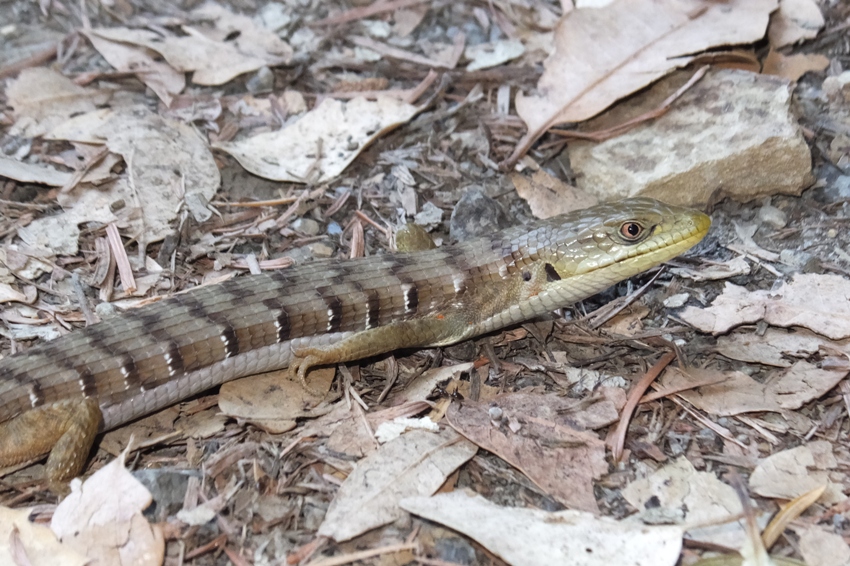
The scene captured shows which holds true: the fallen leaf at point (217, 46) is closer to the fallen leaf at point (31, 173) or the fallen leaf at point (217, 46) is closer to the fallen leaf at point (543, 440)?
the fallen leaf at point (31, 173)

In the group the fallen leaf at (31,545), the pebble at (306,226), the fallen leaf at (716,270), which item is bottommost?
the fallen leaf at (31,545)

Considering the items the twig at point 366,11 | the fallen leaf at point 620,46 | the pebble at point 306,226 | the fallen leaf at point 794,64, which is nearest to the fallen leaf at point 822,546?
the fallen leaf at point 620,46

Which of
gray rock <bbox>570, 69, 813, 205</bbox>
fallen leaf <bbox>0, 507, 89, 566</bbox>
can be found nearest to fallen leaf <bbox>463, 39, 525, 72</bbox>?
gray rock <bbox>570, 69, 813, 205</bbox>

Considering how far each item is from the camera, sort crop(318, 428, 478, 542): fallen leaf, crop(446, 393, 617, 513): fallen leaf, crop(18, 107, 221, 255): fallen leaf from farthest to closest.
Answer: crop(18, 107, 221, 255): fallen leaf → crop(446, 393, 617, 513): fallen leaf → crop(318, 428, 478, 542): fallen leaf

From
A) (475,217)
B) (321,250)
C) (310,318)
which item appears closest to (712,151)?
(475,217)

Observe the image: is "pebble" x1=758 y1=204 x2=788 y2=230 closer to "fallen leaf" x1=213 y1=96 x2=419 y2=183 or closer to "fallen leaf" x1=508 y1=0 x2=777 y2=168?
"fallen leaf" x1=508 y1=0 x2=777 y2=168

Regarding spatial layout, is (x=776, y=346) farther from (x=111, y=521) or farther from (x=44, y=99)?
(x=44, y=99)
